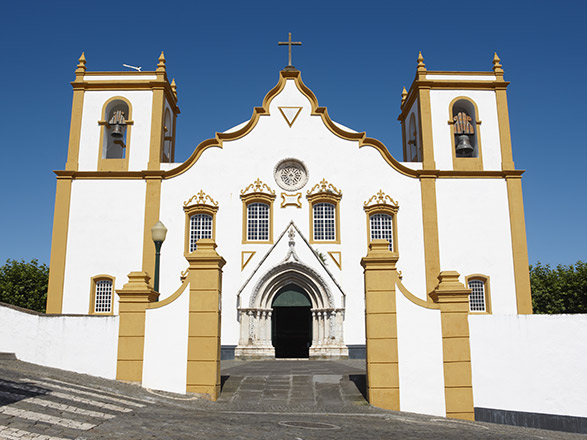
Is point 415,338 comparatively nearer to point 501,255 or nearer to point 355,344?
point 355,344

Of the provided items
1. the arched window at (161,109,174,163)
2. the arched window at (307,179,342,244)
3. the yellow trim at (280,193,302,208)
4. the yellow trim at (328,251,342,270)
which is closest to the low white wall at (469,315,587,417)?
the yellow trim at (328,251,342,270)

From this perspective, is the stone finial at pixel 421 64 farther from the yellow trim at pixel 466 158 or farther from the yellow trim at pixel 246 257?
the yellow trim at pixel 246 257

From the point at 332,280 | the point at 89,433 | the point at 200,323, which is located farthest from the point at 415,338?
the point at 332,280

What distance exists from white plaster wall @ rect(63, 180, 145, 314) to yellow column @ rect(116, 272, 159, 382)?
1038 centimetres

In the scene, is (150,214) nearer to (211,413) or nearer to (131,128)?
(131,128)

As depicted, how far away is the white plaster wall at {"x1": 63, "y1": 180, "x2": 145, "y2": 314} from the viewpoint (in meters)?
22.6

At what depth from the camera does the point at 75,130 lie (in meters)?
24.1

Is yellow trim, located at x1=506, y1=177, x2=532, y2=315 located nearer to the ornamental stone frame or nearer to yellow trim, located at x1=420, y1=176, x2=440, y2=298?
yellow trim, located at x1=420, y1=176, x2=440, y2=298

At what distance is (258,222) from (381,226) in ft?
16.4

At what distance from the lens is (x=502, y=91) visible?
24641mm

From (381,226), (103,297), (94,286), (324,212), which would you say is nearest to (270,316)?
(324,212)

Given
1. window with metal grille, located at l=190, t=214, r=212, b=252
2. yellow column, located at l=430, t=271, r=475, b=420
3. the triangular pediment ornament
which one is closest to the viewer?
yellow column, located at l=430, t=271, r=475, b=420

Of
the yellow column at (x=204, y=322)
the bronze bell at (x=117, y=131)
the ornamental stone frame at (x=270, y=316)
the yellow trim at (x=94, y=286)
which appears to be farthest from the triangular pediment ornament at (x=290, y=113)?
the yellow column at (x=204, y=322)

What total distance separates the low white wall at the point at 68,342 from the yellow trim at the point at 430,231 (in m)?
13.6
